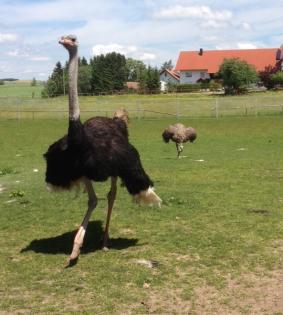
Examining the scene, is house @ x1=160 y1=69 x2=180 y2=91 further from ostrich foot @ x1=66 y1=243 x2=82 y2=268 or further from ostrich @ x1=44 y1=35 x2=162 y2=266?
ostrich foot @ x1=66 y1=243 x2=82 y2=268

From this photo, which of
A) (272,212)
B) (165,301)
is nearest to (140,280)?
(165,301)

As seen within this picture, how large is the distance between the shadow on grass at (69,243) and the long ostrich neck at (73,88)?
1.63 m

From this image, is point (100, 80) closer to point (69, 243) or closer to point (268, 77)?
point (268, 77)

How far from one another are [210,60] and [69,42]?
99.0 m

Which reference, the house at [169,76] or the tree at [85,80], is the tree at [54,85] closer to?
the tree at [85,80]

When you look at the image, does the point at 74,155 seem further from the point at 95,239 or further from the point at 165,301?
the point at 165,301

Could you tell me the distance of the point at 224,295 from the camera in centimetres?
526

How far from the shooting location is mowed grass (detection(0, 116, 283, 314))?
5195 mm

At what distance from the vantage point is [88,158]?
6.29 meters

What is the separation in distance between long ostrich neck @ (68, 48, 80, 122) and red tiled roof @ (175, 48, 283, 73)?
310 ft

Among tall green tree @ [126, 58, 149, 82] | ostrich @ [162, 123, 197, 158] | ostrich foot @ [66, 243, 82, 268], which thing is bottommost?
ostrich foot @ [66, 243, 82, 268]

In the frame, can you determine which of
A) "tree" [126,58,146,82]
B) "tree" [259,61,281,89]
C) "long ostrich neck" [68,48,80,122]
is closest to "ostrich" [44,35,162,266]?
"long ostrich neck" [68,48,80,122]

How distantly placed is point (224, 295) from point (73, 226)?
3163 millimetres

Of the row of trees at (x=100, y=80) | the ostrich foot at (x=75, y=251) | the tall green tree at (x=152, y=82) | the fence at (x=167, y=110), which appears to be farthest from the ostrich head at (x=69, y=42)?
the tall green tree at (x=152, y=82)
